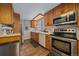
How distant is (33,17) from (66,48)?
27.9 inches

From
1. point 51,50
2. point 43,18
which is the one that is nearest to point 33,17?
point 43,18

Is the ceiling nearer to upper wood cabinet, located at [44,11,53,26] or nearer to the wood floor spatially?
upper wood cabinet, located at [44,11,53,26]

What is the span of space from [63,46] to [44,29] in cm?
41

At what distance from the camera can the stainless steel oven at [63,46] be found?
4.81 ft

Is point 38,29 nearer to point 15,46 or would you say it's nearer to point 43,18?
point 43,18

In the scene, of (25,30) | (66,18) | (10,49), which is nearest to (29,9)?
(25,30)

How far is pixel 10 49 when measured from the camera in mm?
1650

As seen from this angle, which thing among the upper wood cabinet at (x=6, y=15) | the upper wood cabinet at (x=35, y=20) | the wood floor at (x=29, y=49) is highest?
the upper wood cabinet at (x=6, y=15)

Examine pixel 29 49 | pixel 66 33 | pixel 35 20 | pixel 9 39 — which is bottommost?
pixel 29 49

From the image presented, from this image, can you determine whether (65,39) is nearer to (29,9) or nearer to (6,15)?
(29,9)

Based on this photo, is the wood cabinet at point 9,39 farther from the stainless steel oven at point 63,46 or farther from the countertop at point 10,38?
the stainless steel oven at point 63,46

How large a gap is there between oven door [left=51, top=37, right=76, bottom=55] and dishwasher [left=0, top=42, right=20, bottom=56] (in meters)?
0.62

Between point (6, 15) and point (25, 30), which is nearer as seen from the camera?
point (25, 30)

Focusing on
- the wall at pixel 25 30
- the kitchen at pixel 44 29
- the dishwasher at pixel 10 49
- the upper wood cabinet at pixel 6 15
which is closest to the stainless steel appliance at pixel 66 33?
the kitchen at pixel 44 29
